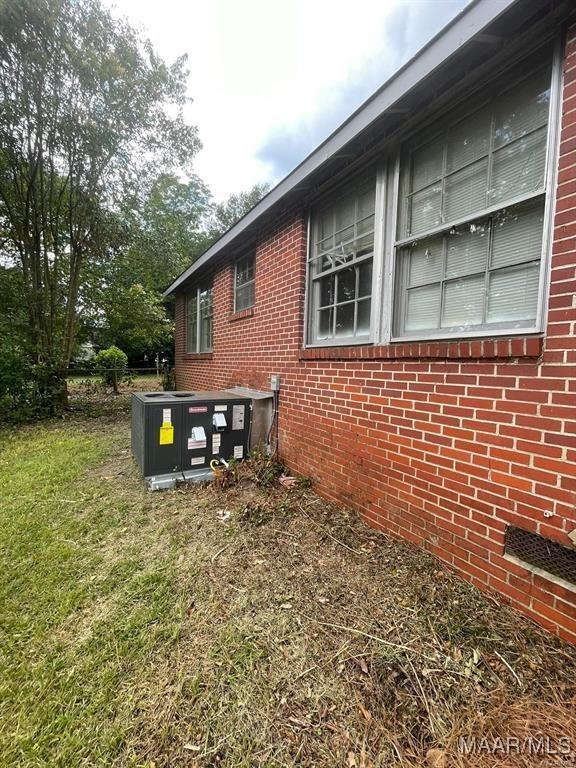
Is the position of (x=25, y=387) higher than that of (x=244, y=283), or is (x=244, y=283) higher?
(x=244, y=283)

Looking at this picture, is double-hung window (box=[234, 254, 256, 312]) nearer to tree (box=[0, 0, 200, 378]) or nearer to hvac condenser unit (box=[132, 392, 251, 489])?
hvac condenser unit (box=[132, 392, 251, 489])

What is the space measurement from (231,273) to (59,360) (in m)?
5.17

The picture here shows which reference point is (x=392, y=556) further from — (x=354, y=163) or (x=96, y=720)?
(x=354, y=163)

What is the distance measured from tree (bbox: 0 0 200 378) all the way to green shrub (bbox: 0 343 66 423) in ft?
1.26

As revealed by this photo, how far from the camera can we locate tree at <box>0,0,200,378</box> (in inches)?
235

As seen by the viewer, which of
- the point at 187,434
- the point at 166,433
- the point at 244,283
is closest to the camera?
the point at 166,433

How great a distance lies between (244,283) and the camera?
5414mm

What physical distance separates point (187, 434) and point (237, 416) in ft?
2.10

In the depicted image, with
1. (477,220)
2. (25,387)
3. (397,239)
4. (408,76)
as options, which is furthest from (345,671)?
(25,387)

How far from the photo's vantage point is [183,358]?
859cm

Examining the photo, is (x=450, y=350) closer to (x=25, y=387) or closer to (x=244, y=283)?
(x=244, y=283)

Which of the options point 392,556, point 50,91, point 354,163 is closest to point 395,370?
point 392,556

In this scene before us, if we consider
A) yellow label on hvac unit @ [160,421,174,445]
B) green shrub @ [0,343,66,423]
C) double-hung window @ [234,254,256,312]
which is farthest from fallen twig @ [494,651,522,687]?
green shrub @ [0,343,66,423]

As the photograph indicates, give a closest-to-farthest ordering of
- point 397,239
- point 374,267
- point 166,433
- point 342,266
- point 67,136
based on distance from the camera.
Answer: point 397,239, point 374,267, point 342,266, point 166,433, point 67,136
